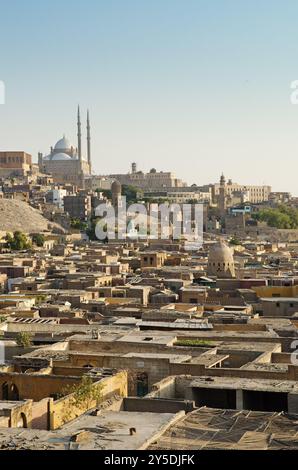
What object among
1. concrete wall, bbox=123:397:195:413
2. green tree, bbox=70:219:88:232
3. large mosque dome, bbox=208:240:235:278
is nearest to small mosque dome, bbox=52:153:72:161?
green tree, bbox=70:219:88:232

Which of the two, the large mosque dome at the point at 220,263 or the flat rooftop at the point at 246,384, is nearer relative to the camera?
the flat rooftop at the point at 246,384

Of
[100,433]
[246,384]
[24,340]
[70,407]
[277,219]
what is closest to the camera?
[100,433]

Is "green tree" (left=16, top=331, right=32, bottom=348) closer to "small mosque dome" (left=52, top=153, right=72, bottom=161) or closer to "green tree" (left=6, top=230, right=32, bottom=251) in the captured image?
"green tree" (left=6, top=230, right=32, bottom=251)

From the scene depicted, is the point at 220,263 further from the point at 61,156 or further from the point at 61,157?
the point at 61,156

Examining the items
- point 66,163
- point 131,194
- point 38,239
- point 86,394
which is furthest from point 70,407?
point 66,163

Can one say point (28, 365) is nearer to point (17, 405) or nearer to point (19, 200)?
point (17, 405)

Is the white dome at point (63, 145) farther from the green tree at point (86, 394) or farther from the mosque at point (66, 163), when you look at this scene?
the green tree at point (86, 394)

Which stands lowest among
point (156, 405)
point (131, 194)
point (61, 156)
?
point (156, 405)

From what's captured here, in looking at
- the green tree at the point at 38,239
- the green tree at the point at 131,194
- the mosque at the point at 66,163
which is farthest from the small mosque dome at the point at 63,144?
the green tree at the point at 38,239
